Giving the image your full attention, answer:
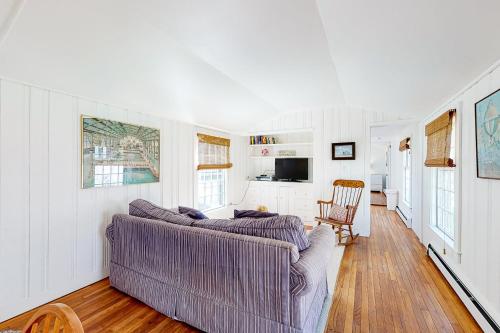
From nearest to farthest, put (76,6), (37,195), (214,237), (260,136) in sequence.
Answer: (76,6)
(214,237)
(37,195)
(260,136)

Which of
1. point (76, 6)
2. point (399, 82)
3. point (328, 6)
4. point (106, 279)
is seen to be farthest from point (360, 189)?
point (76, 6)

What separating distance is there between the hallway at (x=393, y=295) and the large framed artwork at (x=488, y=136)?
129cm

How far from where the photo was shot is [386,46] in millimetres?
2023

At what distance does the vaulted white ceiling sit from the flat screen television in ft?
7.97

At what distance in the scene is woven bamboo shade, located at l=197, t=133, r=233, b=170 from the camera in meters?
4.44

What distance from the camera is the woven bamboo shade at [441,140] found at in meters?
2.62

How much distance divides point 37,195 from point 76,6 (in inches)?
68.4

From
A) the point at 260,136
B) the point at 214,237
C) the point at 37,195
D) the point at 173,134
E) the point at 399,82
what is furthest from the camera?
the point at 260,136

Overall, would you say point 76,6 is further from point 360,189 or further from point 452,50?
point 360,189

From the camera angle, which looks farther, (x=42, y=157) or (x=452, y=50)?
(x=42, y=157)

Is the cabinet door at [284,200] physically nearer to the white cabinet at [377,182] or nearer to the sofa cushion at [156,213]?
the sofa cushion at [156,213]

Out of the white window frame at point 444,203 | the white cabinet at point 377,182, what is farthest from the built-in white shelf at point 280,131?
the white cabinet at point 377,182

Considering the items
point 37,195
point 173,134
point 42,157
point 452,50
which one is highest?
point 452,50

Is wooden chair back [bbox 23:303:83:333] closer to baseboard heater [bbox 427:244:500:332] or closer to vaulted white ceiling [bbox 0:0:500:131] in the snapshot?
vaulted white ceiling [bbox 0:0:500:131]
